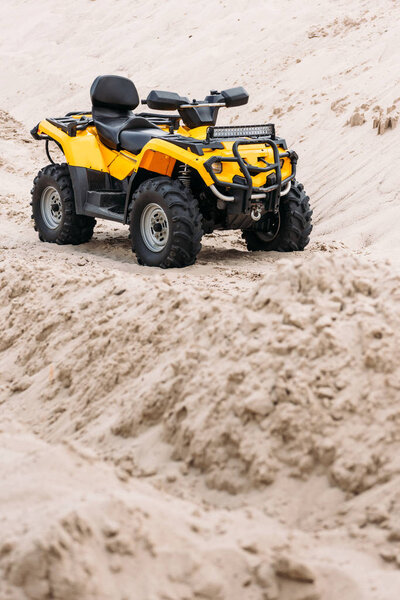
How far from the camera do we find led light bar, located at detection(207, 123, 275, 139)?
290 inches

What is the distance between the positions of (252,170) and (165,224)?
916 mm

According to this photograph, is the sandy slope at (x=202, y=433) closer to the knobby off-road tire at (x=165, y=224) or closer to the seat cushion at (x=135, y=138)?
the knobby off-road tire at (x=165, y=224)

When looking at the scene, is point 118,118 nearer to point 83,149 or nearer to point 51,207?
point 83,149

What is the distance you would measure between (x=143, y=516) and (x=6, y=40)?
25.9m

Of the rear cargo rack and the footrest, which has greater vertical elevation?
the rear cargo rack

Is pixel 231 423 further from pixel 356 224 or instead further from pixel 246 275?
pixel 356 224

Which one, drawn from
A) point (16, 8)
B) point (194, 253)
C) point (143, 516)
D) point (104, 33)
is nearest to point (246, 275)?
point (194, 253)

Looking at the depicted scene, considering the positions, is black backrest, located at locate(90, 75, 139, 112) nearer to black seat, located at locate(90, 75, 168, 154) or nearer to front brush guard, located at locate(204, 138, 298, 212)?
black seat, located at locate(90, 75, 168, 154)

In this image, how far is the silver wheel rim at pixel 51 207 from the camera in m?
8.95

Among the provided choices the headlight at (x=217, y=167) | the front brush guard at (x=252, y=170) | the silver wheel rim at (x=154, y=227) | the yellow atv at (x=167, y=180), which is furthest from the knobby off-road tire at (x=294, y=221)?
the silver wheel rim at (x=154, y=227)

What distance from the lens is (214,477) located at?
3451 mm

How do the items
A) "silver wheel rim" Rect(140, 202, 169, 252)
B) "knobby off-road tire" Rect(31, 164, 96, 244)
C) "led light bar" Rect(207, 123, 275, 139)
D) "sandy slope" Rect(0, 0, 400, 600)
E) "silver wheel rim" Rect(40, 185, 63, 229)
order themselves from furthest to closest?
"silver wheel rim" Rect(40, 185, 63, 229) < "knobby off-road tire" Rect(31, 164, 96, 244) < "silver wheel rim" Rect(140, 202, 169, 252) < "led light bar" Rect(207, 123, 275, 139) < "sandy slope" Rect(0, 0, 400, 600)

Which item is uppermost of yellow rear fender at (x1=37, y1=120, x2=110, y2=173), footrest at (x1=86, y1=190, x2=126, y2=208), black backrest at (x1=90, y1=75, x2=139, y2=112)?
black backrest at (x1=90, y1=75, x2=139, y2=112)

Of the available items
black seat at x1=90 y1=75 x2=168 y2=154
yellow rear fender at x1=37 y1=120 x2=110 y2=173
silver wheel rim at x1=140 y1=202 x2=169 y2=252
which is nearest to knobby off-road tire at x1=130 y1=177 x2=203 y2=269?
silver wheel rim at x1=140 y1=202 x2=169 y2=252
